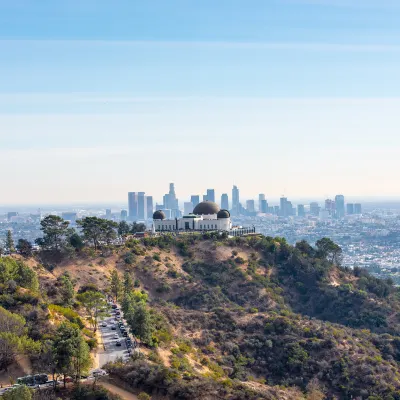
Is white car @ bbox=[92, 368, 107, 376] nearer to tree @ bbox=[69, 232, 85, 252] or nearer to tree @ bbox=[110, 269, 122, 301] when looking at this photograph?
tree @ bbox=[110, 269, 122, 301]

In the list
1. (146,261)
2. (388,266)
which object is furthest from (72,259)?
(388,266)

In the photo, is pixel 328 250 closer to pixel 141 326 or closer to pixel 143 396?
pixel 141 326

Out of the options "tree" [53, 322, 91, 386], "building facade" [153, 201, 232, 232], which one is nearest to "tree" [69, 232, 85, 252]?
"building facade" [153, 201, 232, 232]

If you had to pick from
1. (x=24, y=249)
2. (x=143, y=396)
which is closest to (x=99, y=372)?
(x=143, y=396)

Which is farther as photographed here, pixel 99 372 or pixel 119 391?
pixel 99 372

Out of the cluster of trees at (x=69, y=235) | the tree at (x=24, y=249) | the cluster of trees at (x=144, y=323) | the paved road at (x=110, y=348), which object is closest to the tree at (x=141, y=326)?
the cluster of trees at (x=144, y=323)

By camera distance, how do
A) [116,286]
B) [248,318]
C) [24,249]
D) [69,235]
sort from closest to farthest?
[248,318] < [116,286] < [24,249] < [69,235]

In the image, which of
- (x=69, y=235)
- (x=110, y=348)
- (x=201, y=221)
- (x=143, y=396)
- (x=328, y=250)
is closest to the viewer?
(x=143, y=396)
